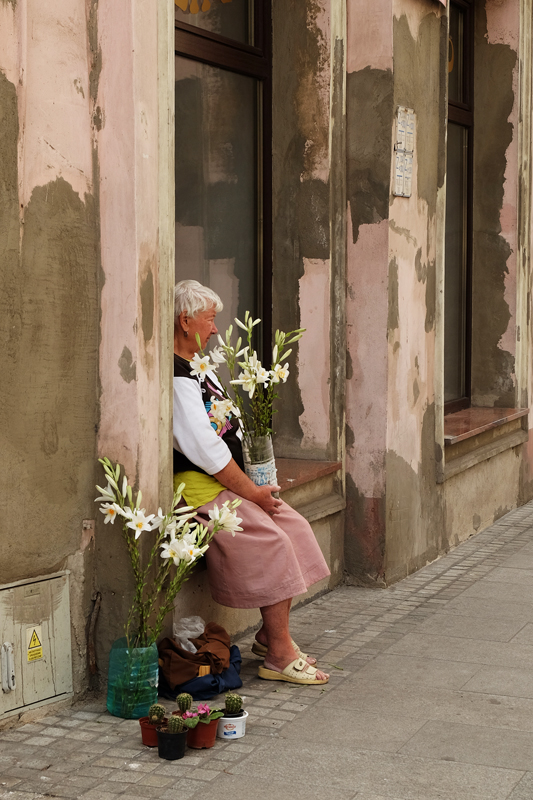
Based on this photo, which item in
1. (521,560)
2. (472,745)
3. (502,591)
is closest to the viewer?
(472,745)

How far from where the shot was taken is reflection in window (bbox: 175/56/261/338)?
5887 mm

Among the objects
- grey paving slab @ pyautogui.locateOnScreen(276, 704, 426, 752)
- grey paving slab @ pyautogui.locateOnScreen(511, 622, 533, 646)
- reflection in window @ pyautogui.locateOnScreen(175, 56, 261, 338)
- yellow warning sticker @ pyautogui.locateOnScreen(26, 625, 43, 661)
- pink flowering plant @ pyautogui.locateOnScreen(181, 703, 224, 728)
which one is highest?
reflection in window @ pyautogui.locateOnScreen(175, 56, 261, 338)

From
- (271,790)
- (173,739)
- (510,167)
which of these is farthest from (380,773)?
(510,167)

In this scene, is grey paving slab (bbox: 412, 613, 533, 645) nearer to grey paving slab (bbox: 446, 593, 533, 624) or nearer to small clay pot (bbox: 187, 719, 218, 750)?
grey paving slab (bbox: 446, 593, 533, 624)

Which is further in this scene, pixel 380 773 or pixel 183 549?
pixel 183 549

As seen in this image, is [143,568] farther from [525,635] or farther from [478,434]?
[478,434]

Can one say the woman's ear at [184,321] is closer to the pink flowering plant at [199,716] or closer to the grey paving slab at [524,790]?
the pink flowering plant at [199,716]

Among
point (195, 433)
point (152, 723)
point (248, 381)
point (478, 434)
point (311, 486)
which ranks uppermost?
point (248, 381)

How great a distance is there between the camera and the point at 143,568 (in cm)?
443

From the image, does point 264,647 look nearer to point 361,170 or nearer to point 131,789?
point 131,789

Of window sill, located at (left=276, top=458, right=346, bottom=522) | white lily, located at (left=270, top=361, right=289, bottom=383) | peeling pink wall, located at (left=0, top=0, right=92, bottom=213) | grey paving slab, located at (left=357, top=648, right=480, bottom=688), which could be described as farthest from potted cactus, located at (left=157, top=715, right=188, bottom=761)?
window sill, located at (left=276, top=458, right=346, bottom=522)

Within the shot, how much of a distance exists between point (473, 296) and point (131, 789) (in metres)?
6.32

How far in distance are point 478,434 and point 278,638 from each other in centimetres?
376

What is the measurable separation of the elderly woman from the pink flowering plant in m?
0.81
